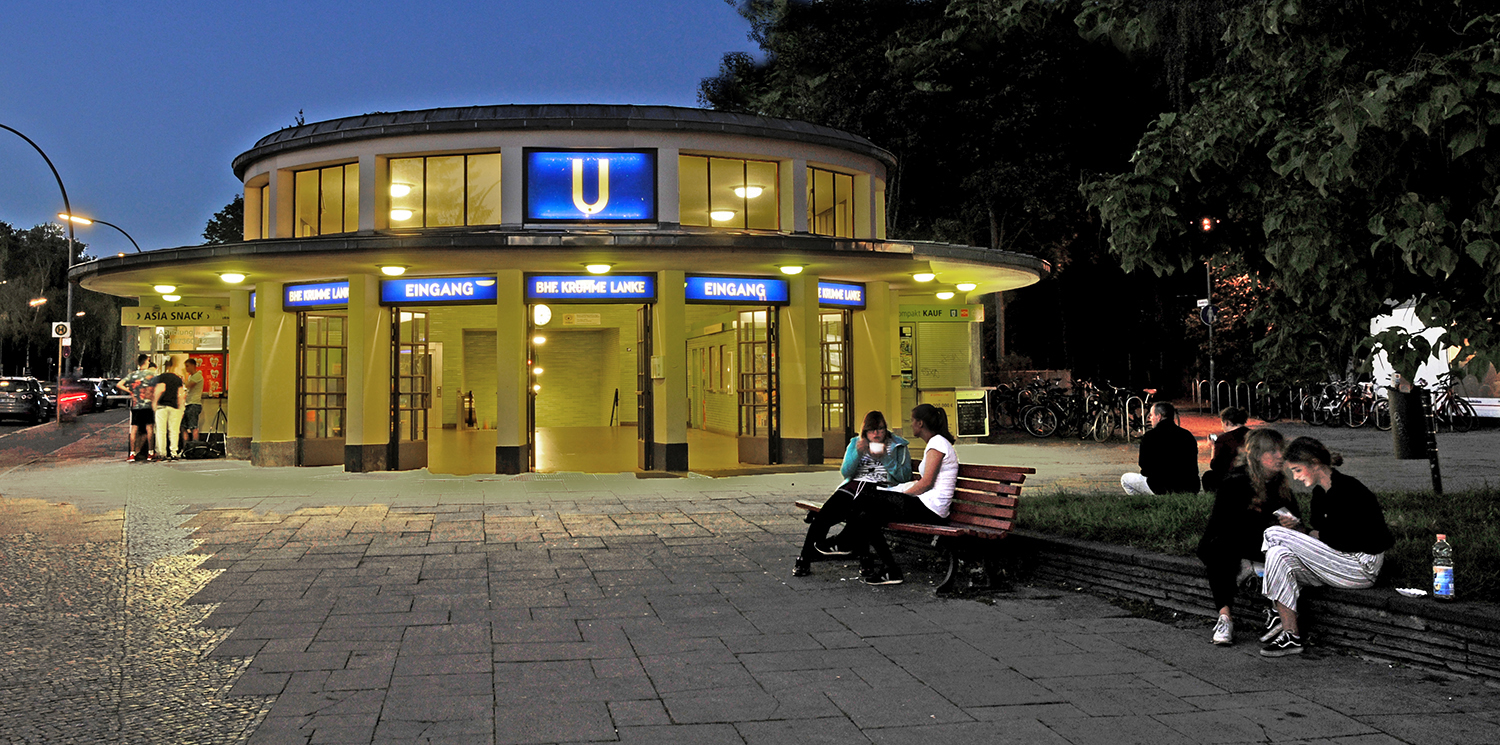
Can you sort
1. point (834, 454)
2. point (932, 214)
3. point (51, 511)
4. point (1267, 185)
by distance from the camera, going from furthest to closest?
point (932, 214), point (834, 454), point (51, 511), point (1267, 185)

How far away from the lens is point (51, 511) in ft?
37.7

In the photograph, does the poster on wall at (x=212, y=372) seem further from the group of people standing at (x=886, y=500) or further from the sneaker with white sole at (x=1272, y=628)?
the sneaker with white sole at (x=1272, y=628)

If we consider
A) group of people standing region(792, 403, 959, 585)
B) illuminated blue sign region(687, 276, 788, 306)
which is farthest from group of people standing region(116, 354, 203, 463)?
group of people standing region(792, 403, 959, 585)

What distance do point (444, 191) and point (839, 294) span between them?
6.49 metres

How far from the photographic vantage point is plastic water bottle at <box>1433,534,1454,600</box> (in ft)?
17.2

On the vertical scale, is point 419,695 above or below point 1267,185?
below

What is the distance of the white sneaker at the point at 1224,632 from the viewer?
→ 561 centimetres

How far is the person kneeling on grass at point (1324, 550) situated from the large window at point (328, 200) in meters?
15.1

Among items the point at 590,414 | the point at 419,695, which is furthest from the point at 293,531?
the point at 590,414

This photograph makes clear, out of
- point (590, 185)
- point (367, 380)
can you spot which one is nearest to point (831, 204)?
point (590, 185)

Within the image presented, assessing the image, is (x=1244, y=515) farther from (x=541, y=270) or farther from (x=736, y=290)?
(x=541, y=270)

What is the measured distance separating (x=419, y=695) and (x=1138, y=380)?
125 ft

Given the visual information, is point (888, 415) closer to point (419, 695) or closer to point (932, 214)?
point (419, 695)

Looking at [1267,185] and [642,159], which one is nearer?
[1267,185]
